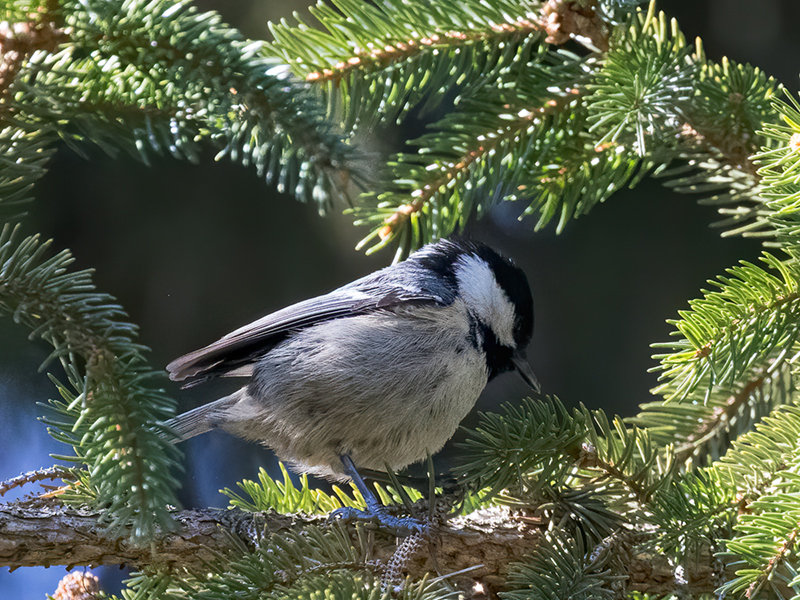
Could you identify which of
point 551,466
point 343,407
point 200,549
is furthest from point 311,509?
point 551,466

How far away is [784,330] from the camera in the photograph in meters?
0.82

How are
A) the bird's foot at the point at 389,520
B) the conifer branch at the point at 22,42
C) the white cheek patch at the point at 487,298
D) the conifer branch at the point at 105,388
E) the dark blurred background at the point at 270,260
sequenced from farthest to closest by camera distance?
the dark blurred background at the point at 270,260 < the white cheek patch at the point at 487,298 < the bird's foot at the point at 389,520 < the conifer branch at the point at 22,42 < the conifer branch at the point at 105,388

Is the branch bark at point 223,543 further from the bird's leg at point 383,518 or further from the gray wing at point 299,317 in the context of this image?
the gray wing at point 299,317

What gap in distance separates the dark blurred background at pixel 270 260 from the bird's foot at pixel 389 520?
16.1 inches

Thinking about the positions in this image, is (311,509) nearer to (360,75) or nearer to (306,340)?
(306,340)

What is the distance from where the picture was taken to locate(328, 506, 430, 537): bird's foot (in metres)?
0.90

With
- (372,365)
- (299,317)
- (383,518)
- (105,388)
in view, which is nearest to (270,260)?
(299,317)

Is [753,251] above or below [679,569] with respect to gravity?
above

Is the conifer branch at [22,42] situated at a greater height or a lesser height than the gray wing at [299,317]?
greater

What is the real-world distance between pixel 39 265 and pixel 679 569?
752mm

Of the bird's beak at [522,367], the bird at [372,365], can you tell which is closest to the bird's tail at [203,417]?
the bird at [372,365]

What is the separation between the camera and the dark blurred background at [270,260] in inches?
58.4

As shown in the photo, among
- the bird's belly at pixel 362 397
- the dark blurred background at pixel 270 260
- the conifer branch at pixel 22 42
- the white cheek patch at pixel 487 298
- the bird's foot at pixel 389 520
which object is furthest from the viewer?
the dark blurred background at pixel 270 260

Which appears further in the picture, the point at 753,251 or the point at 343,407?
the point at 753,251
